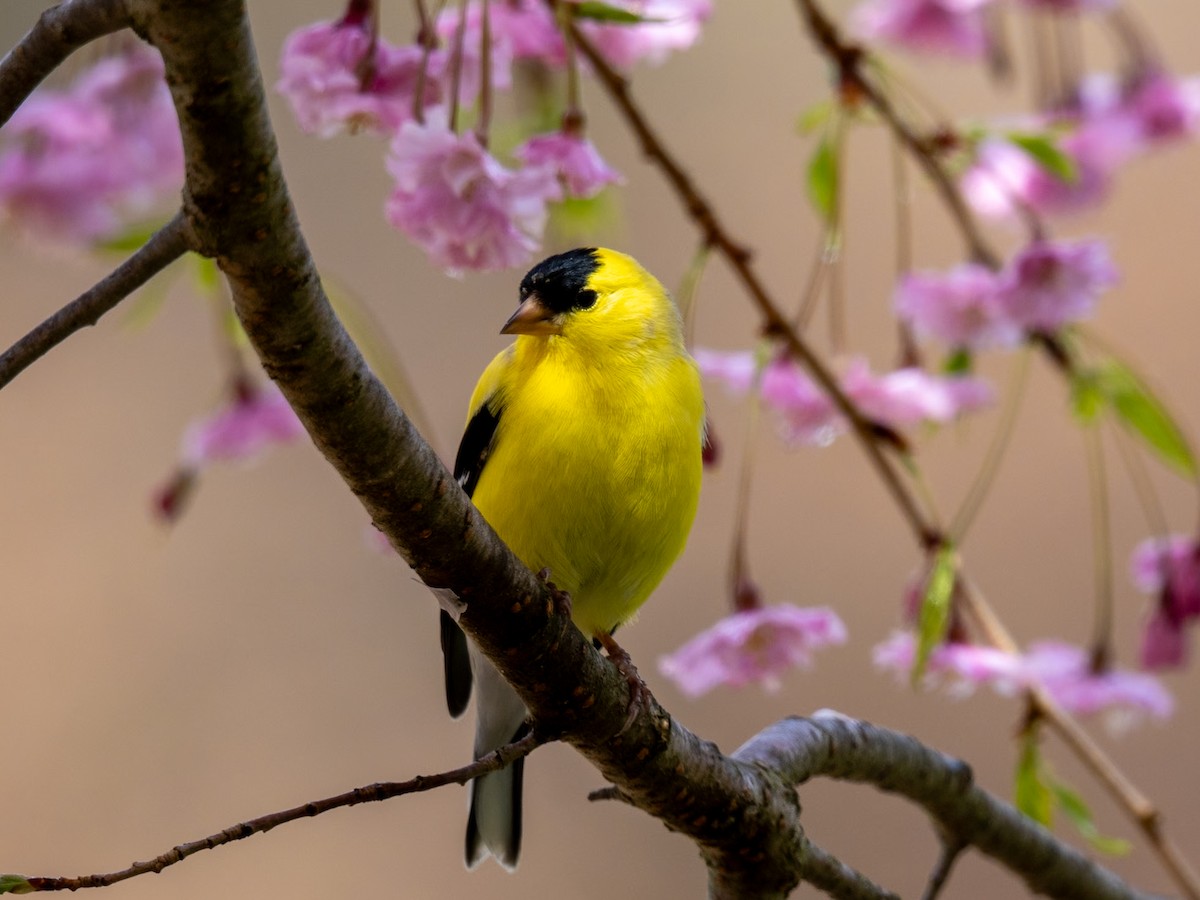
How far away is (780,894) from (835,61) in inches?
35.4

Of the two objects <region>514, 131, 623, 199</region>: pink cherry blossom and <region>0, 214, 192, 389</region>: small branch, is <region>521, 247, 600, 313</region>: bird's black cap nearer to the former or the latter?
<region>514, 131, 623, 199</region>: pink cherry blossom

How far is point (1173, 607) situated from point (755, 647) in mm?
533

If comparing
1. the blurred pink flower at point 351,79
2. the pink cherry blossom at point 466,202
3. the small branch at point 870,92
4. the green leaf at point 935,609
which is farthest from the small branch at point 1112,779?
the blurred pink flower at point 351,79

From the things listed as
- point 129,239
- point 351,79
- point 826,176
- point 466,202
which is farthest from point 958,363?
point 129,239

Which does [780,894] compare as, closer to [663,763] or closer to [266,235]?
[663,763]

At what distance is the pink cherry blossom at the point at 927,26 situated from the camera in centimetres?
175

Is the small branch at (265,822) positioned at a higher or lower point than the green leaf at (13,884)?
higher

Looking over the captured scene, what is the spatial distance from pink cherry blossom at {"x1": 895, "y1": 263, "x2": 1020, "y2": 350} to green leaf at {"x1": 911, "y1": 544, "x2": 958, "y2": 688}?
1.12 feet

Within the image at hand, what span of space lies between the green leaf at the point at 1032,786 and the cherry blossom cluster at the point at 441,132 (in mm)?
809

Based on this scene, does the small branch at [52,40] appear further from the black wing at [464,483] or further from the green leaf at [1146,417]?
the green leaf at [1146,417]

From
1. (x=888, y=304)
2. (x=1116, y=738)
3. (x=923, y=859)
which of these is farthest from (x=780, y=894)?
(x=888, y=304)

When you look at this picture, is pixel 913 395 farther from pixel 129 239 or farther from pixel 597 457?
pixel 129 239

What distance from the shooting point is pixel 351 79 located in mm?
1138

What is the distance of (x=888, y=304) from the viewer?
3041 mm
